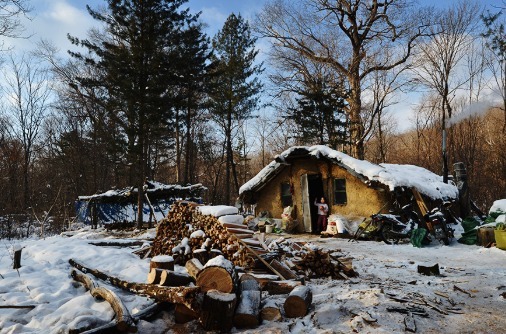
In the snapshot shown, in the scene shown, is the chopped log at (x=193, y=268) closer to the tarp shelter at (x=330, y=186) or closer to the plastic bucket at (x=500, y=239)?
the plastic bucket at (x=500, y=239)

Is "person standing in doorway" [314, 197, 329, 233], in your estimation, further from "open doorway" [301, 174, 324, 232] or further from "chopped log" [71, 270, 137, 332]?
"chopped log" [71, 270, 137, 332]

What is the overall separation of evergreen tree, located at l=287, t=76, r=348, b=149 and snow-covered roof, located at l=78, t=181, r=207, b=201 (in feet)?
27.5

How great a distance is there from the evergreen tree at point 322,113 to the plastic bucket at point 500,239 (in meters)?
14.0

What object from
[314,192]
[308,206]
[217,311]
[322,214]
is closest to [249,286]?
[217,311]

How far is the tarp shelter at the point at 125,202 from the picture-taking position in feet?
66.4

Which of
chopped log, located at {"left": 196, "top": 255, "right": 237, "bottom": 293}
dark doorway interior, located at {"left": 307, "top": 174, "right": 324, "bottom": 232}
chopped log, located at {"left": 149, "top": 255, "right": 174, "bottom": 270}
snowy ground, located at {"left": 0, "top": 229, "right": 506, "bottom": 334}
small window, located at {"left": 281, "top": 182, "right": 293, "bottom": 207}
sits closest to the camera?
snowy ground, located at {"left": 0, "top": 229, "right": 506, "bottom": 334}

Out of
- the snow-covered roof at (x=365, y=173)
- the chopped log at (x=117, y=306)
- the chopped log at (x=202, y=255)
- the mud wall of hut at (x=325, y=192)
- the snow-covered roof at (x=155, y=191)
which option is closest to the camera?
the chopped log at (x=117, y=306)

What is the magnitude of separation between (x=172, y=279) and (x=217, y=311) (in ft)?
2.96

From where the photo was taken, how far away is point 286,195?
15.8 m

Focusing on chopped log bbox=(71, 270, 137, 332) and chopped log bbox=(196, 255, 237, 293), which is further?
chopped log bbox=(196, 255, 237, 293)

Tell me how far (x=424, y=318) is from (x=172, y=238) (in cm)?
585

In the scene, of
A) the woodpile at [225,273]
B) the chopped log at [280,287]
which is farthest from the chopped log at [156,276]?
the chopped log at [280,287]

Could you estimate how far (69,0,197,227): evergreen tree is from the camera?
16.3m

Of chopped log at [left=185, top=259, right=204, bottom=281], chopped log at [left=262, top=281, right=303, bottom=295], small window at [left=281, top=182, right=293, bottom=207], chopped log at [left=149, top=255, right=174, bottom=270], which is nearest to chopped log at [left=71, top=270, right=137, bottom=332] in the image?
chopped log at [left=149, top=255, right=174, bottom=270]
